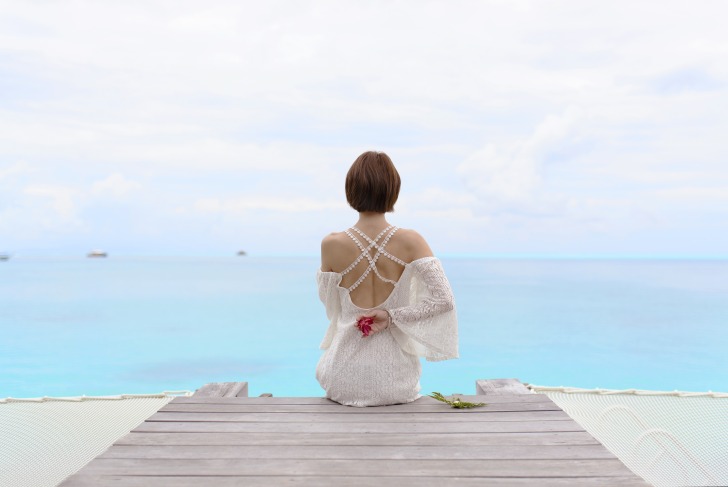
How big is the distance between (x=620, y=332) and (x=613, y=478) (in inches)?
598

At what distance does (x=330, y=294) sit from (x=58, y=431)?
2.91 m

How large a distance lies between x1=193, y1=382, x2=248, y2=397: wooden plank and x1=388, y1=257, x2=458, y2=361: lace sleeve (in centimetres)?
106

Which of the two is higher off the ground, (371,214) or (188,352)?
(371,214)

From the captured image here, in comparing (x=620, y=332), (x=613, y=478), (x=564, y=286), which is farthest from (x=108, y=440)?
(x=564, y=286)

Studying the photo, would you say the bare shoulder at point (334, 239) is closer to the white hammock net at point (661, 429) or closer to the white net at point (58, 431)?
the white hammock net at point (661, 429)

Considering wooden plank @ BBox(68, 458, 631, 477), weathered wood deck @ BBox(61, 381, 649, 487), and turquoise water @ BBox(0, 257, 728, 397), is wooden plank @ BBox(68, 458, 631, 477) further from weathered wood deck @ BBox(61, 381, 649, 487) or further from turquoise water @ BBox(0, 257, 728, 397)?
turquoise water @ BBox(0, 257, 728, 397)

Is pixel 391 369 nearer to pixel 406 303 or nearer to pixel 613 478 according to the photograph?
pixel 406 303

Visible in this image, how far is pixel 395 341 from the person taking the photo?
319 centimetres

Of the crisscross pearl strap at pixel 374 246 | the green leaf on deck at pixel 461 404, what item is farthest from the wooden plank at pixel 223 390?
the green leaf on deck at pixel 461 404

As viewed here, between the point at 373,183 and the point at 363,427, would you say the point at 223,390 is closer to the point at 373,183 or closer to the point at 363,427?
the point at 363,427

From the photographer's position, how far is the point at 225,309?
20797 mm

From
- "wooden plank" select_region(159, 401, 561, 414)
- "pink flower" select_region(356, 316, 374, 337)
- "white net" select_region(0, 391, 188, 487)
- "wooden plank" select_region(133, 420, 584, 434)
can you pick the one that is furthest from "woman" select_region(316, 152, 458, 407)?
"white net" select_region(0, 391, 188, 487)

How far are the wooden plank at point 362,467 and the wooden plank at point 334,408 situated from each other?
2.29 ft

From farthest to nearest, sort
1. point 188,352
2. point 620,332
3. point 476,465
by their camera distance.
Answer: point 620,332, point 188,352, point 476,465
